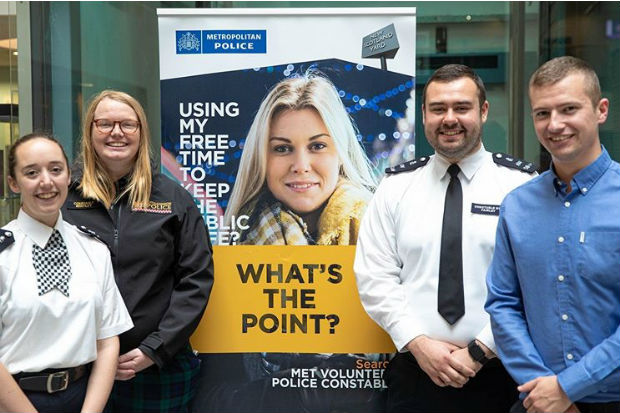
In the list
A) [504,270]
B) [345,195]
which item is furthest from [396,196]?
[504,270]

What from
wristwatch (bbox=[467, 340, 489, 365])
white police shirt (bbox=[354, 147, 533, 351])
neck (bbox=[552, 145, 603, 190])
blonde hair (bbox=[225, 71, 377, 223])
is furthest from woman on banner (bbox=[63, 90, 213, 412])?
neck (bbox=[552, 145, 603, 190])

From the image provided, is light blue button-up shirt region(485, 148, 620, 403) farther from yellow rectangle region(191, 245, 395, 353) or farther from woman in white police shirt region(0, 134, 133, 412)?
woman in white police shirt region(0, 134, 133, 412)

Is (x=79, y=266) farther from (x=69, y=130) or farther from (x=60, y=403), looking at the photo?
(x=69, y=130)

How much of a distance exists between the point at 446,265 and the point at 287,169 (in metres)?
0.90

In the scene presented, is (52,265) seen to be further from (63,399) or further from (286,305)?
(286,305)

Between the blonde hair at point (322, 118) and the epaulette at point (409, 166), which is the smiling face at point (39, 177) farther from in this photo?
the epaulette at point (409, 166)

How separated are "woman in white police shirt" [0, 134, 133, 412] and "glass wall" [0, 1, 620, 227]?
5.85ft

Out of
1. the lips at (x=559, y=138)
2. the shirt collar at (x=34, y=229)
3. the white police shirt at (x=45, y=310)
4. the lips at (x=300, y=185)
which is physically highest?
the lips at (x=559, y=138)

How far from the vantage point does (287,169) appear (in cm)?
299

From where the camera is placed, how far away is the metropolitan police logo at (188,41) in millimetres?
3008

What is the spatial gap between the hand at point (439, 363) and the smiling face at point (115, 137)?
1.30 metres

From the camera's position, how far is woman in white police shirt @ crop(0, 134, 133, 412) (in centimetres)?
201

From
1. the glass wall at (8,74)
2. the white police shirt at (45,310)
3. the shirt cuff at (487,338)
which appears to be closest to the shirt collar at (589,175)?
the shirt cuff at (487,338)

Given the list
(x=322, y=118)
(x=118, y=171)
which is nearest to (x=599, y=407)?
(x=322, y=118)
